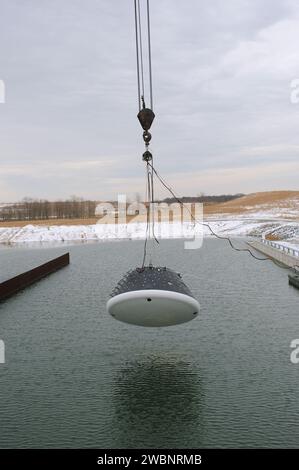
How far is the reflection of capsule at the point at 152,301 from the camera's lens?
61.1 ft

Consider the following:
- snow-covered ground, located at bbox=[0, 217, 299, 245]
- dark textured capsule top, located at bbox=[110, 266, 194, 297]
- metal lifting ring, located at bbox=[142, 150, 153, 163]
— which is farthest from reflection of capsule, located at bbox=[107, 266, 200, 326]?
snow-covered ground, located at bbox=[0, 217, 299, 245]

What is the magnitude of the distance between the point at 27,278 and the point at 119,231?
290ft

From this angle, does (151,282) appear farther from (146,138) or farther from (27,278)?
(27,278)

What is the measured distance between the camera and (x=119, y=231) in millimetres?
138250

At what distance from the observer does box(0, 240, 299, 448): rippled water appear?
15.3 m

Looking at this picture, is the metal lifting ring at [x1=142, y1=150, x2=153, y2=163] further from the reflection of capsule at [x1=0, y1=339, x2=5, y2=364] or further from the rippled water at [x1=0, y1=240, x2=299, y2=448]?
the reflection of capsule at [x1=0, y1=339, x2=5, y2=364]

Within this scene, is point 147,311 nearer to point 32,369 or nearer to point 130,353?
point 130,353

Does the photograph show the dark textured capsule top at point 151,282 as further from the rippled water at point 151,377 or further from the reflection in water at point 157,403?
the rippled water at point 151,377

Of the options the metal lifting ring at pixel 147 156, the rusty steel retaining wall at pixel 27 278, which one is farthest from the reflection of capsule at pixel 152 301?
the rusty steel retaining wall at pixel 27 278

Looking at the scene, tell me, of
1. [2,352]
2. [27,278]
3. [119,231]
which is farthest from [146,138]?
[119,231]

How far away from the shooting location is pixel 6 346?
2605 cm

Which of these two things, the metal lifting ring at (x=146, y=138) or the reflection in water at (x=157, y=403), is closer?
the reflection in water at (x=157, y=403)

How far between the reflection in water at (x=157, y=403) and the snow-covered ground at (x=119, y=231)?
326 feet
